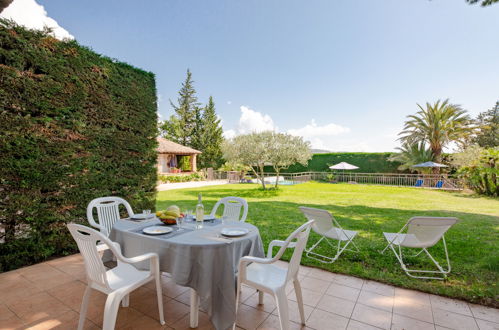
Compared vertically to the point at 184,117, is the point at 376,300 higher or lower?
lower

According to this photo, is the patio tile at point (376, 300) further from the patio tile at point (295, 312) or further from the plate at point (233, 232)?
the plate at point (233, 232)

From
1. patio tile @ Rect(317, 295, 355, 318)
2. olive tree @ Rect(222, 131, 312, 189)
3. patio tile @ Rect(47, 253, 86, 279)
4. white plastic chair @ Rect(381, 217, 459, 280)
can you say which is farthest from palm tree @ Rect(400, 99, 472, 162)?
patio tile @ Rect(47, 253, 86, 279)

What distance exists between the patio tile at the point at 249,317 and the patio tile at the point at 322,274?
111cm

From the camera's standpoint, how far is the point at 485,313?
2.24 metres

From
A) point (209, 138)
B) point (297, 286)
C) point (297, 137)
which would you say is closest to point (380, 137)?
point (297, 137)

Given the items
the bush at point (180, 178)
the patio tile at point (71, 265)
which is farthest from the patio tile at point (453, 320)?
the bush at point (180, 178)

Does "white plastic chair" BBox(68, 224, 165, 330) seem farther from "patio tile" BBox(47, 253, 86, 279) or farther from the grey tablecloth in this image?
"patio tile" BBox(47, 253, 86, 279)

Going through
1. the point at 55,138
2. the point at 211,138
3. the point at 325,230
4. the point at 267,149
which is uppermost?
the point at 211,138

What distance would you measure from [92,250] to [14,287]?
2.07m

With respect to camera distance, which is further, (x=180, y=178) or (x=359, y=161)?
(x=359, y=161)

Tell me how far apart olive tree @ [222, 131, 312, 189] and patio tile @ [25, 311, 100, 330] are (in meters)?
10.2

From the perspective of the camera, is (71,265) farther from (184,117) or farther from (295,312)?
(184,117)

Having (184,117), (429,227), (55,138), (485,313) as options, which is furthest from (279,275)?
(184,117)

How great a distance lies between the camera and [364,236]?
15.5 feet
